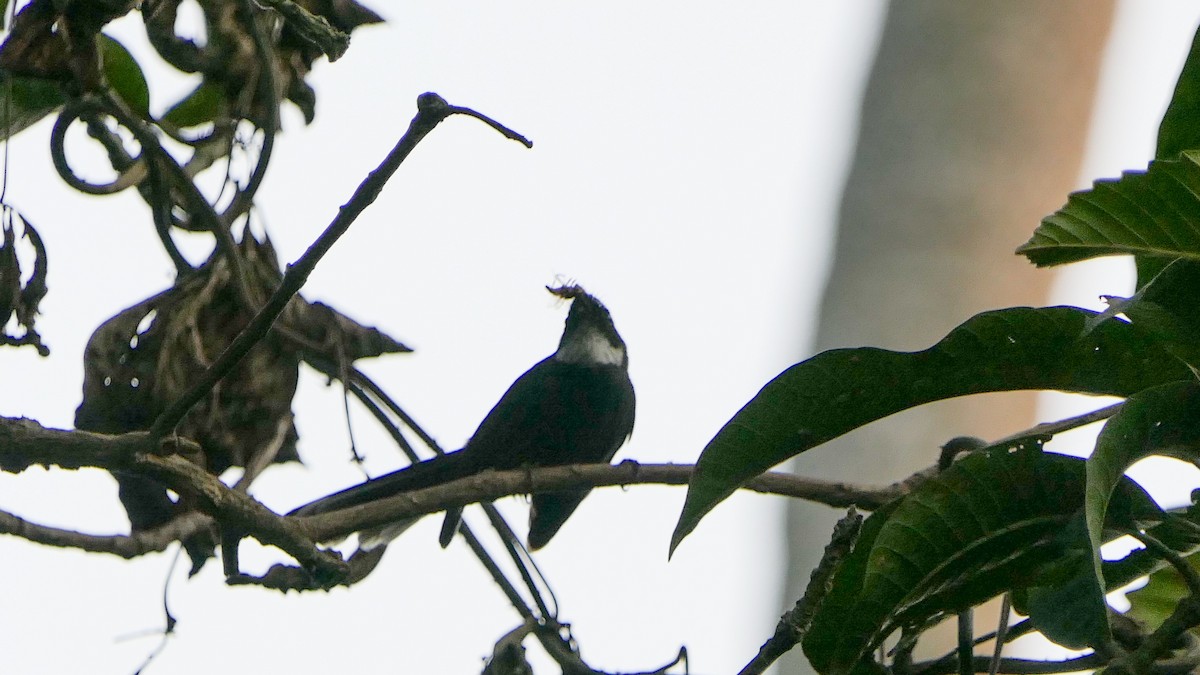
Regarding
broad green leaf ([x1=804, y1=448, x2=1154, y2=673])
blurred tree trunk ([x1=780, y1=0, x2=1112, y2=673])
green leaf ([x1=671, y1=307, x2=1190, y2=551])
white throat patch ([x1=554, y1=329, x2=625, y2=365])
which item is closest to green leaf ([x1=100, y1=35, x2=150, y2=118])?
green leaf ([x1=671, y1=307, x2=1190, y2=551])

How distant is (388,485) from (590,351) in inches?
55.3

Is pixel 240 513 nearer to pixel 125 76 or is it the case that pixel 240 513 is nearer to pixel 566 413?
pixel 125 76

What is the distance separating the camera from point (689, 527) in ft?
4.77

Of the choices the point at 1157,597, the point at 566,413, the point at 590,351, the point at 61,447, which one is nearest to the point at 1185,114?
the point at 1157,597

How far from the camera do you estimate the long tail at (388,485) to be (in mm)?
2695

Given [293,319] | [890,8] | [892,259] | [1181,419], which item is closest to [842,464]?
[892,259]

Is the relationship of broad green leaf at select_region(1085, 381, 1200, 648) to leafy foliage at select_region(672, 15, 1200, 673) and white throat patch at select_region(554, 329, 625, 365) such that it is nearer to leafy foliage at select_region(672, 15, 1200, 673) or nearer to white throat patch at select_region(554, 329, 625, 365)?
leafy foliage at select_region(672, 15, 1200, 673)

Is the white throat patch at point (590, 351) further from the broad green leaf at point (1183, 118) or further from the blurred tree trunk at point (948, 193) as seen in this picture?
the broad green leaf at point (1183, 118)

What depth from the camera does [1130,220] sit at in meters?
1.36

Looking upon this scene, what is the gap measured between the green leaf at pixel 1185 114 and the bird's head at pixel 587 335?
2.63m

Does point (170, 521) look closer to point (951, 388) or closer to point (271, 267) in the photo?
point (271, 267)

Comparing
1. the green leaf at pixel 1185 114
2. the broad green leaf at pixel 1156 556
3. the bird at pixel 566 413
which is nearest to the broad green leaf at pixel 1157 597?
the broad green leaf at pixel 1156 556

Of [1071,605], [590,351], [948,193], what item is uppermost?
[948,193]

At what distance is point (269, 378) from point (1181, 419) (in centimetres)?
150
